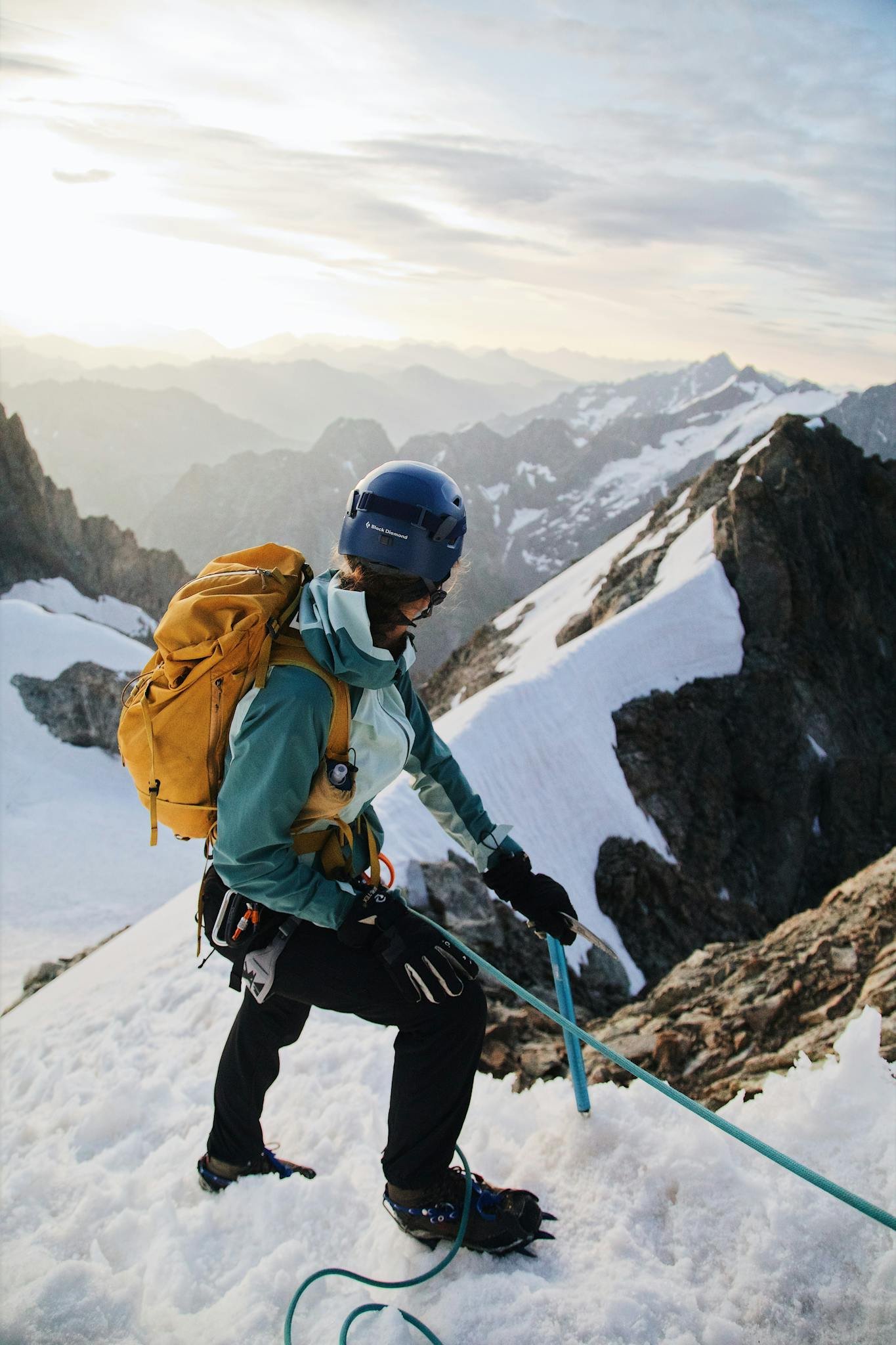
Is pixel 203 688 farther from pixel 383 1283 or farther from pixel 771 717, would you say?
pixel 771 717

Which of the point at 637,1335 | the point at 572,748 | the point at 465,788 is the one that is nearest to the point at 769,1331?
the point at 637,1335

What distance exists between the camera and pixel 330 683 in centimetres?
336

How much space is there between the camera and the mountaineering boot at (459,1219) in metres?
3.88

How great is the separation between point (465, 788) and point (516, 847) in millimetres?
448

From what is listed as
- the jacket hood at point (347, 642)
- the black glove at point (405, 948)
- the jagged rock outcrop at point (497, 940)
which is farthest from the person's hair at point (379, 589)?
the jagged rock outcrop at point (497, 940)

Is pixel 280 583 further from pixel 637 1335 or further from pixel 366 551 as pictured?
pixel 637 1335

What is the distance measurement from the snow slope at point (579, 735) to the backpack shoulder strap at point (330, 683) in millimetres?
8436

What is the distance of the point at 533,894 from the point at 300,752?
6.05 ft

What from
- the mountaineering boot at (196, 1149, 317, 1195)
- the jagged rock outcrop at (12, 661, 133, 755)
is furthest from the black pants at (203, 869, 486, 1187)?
the jagged rock outcrop at (12, 661, 133, 755)

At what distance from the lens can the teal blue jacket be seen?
3.18m

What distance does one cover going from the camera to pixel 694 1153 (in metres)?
4.28

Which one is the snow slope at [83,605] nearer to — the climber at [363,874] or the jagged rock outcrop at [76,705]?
the jagged rock outcrop at [76,705]

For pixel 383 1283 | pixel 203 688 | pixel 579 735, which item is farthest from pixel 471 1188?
pixel 579 735

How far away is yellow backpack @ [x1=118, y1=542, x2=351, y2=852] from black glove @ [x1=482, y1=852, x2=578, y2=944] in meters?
1.46
